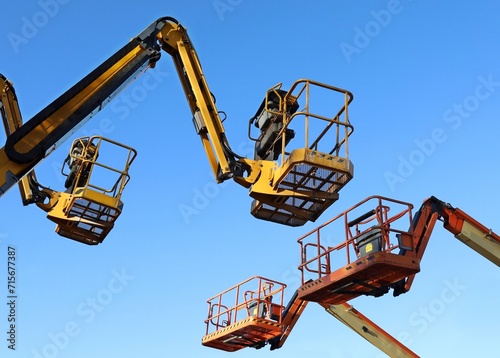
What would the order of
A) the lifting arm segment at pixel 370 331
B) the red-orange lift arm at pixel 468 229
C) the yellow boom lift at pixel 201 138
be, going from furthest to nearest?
the lifting arm segment at pixel 370 331
the red-orange lift arm at pixel 468 229
the yellow boom lift at pixel 201 138

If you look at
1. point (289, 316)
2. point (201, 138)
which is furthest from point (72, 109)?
point (289, 316)

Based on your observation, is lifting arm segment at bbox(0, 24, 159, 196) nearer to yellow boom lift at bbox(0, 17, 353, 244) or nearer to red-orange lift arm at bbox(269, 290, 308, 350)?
yellow boom lift at bbox(0, 17, 353, 244)

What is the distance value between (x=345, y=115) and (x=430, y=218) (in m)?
5.49

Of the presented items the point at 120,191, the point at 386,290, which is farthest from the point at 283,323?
the point at 120,191

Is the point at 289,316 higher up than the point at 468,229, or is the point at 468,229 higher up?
the point at 468,229

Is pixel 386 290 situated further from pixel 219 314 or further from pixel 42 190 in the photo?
pixel 42 190

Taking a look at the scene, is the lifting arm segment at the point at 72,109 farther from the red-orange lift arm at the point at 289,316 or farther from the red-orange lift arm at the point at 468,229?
the red-orange lift arm at the point at 289,316

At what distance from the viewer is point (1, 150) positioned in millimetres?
9273

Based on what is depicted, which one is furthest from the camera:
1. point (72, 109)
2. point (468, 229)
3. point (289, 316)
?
point (289, 316)

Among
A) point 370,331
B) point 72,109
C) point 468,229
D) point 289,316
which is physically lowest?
point 370,331

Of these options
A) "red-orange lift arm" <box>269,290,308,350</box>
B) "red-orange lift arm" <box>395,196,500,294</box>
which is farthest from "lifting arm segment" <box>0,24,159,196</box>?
"red-orange lift arm" <box>269,290,308,350</box>

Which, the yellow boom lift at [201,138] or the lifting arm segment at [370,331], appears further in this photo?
the lifting arm segment at [370,331]

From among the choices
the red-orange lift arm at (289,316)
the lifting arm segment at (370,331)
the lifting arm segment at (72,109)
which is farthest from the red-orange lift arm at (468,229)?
the lifting arm segment at (72,109)

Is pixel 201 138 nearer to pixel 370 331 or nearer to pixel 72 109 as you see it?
pixel 72 109
